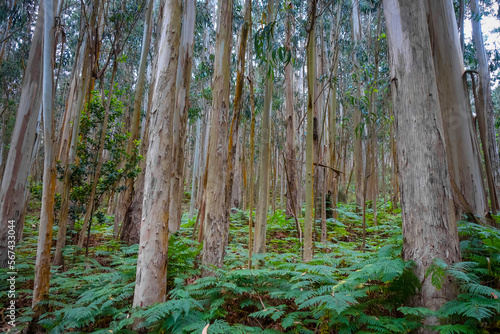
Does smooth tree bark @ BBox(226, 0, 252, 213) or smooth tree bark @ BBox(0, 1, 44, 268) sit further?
smooth tree bark @ BBox(0, 1, 44, 268)

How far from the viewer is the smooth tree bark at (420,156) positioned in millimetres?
2006

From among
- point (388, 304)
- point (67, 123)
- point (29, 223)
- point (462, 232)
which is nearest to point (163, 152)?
point (388, 304)

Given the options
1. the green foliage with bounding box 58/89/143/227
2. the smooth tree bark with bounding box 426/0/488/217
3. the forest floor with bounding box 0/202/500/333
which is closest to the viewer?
the forest floor with bounding box 0/202/500/333

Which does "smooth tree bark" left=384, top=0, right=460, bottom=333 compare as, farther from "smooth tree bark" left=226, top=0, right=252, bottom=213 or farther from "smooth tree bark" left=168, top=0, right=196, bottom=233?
"smooth tree bark" left=168, top=0, right=196, bottom=233

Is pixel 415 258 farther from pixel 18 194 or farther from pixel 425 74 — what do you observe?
pixel 18 194

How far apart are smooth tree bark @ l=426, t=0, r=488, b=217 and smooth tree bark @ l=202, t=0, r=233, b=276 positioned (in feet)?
7.56

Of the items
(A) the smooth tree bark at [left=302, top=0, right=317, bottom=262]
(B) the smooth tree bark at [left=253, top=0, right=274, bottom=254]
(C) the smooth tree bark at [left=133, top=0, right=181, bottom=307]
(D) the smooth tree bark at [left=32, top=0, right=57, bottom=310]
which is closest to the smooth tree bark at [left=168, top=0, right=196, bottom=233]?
(B) the smooth tree bark at [left=253, top=0, right=274, bottom=254]

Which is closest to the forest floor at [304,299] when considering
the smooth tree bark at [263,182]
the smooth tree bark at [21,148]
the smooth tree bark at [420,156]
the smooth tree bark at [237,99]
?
the smooth tree bark at [420,156]

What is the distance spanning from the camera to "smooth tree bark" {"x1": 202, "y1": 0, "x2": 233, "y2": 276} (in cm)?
297

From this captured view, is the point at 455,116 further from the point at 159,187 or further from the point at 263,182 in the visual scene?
the point at 159,187

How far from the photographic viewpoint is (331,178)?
780 centimetres

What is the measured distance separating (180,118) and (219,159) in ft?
5.76

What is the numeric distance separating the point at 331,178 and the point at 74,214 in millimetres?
6148

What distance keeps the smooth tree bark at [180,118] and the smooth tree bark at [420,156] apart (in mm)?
2854
